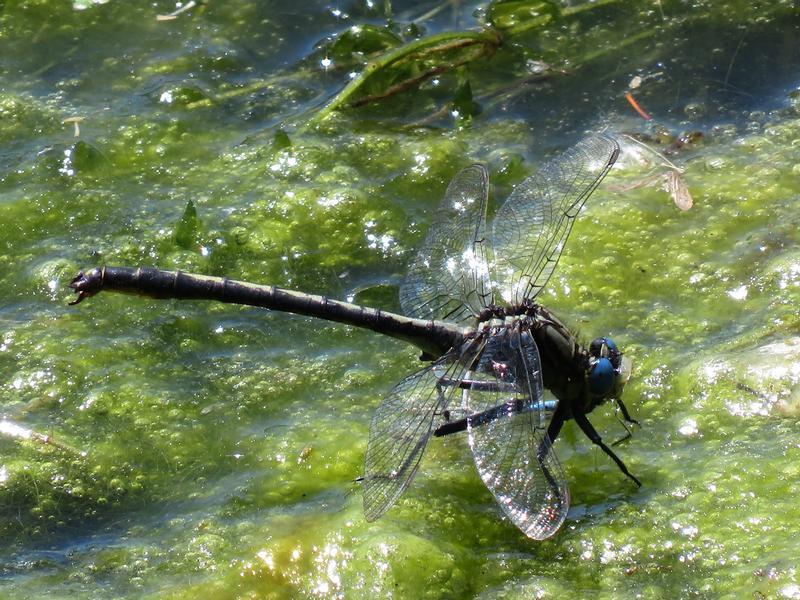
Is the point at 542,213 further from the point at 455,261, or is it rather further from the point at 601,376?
the point at 601,376

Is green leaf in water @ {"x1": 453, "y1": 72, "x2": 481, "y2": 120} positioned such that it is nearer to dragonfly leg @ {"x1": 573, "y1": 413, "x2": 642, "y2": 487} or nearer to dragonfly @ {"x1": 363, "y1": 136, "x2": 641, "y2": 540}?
dragonfly @ {"x1": 363, "y1": 136, "x2": 641, "y2": 540}

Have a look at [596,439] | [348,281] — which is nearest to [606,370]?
[596,439]

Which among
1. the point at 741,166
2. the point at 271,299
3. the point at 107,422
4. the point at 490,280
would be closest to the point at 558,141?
the point at 741,166

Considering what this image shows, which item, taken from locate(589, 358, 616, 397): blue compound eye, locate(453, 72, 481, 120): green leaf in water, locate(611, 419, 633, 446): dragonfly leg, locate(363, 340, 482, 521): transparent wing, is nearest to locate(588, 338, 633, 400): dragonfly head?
locate(589, 358, 616, 397): blue compound eye

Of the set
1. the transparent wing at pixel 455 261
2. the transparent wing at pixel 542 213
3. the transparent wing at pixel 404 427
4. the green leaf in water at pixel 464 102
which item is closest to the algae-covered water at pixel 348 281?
the green leaf in water at pixel 464 102

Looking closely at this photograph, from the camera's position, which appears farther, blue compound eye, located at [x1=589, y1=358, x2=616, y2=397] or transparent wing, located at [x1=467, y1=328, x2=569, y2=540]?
blue compound eye, located at [x1=589, y1=358, x2=616, y2=397]

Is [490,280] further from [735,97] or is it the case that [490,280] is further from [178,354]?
[735,97]

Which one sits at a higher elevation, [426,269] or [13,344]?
[426,269]
